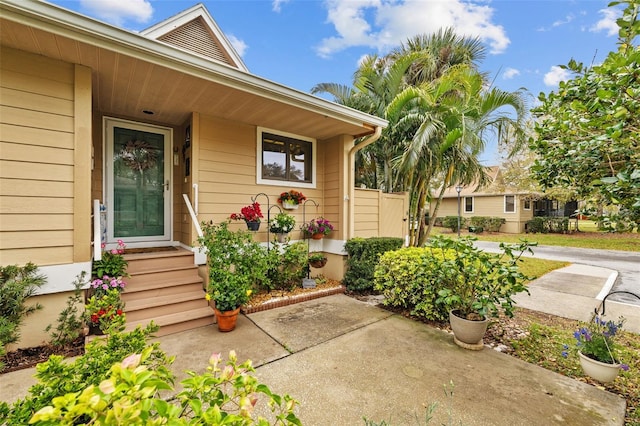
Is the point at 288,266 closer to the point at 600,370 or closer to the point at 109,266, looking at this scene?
the point at 109,266

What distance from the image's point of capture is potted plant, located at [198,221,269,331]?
309cm

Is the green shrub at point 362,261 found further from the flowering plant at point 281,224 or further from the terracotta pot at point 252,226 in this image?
the terracotta pot at point 252,226

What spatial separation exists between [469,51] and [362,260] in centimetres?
820

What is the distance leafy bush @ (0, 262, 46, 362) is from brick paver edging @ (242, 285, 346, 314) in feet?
7.01

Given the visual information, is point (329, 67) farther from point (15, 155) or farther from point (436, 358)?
point (436, 358)

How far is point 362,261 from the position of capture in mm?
4707

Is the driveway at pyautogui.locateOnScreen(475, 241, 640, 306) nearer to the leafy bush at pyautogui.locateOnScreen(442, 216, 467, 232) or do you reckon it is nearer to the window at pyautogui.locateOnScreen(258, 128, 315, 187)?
the window at pyautogui.locateOnScreen(258, 128, 315, 187)

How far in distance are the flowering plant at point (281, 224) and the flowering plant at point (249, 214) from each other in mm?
348

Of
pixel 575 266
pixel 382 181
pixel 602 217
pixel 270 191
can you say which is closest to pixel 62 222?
pixel 270 191

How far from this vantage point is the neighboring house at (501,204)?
1577 centimetres

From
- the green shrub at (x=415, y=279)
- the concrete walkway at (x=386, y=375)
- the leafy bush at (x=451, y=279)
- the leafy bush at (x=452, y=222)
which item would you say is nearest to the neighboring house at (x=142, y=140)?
the green shrub at (x=415, y=279)

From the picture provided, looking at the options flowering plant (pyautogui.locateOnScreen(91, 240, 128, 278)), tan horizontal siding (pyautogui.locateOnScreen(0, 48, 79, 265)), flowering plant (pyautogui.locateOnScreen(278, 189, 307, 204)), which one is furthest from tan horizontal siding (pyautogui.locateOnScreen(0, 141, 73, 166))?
flowering plant (pyautogui.locateOnScreen(278, 189, 307, 204))

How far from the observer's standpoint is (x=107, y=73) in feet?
9.91

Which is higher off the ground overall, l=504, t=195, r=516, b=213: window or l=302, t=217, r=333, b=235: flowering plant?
l=504, t=195, r=516, b=213: window
